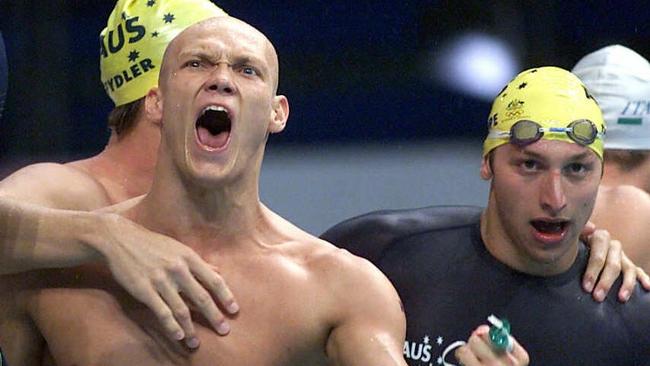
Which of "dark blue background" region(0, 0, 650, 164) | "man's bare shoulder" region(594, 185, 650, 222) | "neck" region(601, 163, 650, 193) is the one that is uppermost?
"man's bare shoulder" region(594, 185, 650, 222)

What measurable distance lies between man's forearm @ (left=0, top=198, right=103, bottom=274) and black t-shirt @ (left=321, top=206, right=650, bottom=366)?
0.80m

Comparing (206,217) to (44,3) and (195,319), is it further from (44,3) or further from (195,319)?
(44,3)

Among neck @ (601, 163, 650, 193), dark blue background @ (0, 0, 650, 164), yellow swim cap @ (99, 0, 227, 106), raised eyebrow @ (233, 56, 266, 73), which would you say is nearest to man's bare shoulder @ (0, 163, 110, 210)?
yellow swim cap @ (99, 0, 227, 106)

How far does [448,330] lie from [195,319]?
699 mm

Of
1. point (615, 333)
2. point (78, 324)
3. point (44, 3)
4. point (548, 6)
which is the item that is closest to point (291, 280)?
point (78, 324)

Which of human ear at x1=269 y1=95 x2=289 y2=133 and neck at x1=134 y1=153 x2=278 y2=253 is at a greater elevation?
human ear at x1=269 y1=95 x2=289 y2=133

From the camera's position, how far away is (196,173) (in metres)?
2.68

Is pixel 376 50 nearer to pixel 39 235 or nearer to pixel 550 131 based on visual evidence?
pixel 550 131

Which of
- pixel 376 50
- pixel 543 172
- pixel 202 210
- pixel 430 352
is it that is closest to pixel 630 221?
pixel 543 172

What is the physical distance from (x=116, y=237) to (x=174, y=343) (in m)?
0.20

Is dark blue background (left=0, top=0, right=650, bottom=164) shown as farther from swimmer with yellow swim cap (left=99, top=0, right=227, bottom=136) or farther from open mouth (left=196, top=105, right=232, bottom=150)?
open mouth (left=196, top=105, right=232, bottom=150)

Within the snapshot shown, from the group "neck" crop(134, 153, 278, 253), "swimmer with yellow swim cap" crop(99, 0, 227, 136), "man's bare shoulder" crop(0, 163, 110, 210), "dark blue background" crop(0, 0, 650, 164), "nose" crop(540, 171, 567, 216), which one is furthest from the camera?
"dark blue background" crop(0, 0, 650, 164)

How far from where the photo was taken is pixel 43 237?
270 cm

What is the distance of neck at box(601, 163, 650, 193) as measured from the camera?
3.87m
